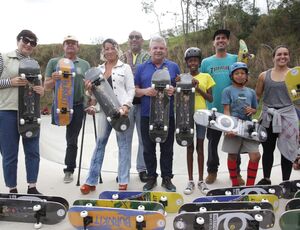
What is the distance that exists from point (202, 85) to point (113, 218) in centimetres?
Result: 175

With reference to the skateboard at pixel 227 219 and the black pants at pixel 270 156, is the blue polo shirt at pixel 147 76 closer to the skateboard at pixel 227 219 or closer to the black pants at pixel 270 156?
the black pants at pixel 270 156

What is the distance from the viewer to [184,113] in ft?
11.3

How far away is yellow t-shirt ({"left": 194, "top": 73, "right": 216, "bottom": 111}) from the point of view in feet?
11.5

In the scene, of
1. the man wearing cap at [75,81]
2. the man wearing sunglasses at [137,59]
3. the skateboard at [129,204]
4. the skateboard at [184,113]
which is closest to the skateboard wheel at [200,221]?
the skateboard at [129,204]

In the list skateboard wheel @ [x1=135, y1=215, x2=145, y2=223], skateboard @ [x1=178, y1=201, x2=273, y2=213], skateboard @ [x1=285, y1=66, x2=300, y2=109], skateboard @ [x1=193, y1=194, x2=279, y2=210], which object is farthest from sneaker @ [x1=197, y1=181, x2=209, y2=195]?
skateboard @ [x1=285, y1=66, x2=300, y2=109]

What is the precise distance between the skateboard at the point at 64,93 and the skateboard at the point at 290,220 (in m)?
2.51

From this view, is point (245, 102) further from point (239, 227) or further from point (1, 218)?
point (1, 218)

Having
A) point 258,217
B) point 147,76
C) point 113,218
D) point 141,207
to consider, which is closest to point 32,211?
point 113,218

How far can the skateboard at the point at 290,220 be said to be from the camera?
2.55 m

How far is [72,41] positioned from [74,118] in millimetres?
972

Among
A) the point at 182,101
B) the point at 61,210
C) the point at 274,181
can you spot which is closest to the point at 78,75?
the point at 182,101

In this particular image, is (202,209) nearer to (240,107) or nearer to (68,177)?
(240,107)

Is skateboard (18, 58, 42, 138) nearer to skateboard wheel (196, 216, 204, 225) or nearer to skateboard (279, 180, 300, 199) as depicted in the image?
skateboard wheel (196, 216, 204, 225)

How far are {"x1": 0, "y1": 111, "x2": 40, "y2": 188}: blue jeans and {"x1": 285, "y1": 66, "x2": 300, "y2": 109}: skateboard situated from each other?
2.81 metres
